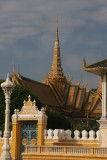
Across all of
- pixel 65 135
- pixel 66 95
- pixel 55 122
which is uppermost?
pixel 66 95

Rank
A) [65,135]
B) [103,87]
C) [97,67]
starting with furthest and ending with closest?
1. [65,135]
2. [103,87]
3. [97,67]

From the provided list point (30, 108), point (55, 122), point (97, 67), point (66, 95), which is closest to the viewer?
point (97, 67)

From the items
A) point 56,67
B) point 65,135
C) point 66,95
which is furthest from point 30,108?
point 56,67

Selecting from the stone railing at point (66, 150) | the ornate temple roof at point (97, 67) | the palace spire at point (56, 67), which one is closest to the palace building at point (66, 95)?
the palace spire at point (56, 67)

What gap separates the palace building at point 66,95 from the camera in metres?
81.8

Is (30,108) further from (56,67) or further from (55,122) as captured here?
(56,67)

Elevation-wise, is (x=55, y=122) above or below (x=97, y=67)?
below

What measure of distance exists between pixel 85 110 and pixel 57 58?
34.0 feet

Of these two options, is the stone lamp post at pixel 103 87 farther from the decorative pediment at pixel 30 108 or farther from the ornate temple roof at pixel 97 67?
the decorative pediment at pixel 30 108

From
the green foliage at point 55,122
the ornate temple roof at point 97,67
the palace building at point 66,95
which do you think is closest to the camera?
the ornate temple roof at point 97,67

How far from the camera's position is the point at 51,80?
85.2 metres

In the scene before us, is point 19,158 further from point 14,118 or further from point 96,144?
point 96,144

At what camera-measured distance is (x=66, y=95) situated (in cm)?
8531

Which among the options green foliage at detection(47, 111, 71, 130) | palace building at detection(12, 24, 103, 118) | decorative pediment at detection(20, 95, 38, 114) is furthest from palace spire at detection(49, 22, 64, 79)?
decorative pediment at detection(20, 95, 38, 114)
